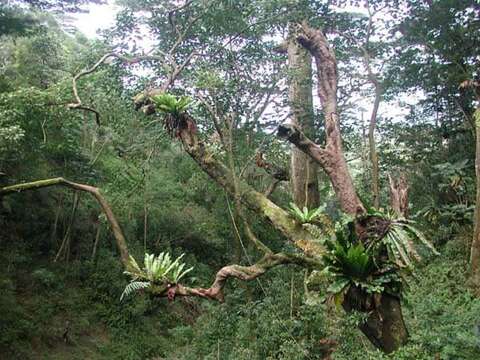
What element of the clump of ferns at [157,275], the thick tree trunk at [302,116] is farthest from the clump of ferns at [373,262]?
the thick tree trunk at [302,116]

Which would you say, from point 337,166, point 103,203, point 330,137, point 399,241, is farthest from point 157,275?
point 330,137

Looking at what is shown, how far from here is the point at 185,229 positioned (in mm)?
13227

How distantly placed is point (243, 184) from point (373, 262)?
99.1 inches

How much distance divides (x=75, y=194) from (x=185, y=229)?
3510mm

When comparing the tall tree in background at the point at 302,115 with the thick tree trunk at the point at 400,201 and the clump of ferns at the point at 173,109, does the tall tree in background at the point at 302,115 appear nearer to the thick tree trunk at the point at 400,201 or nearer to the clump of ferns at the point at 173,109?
the clump of ferns at the point at 173,109

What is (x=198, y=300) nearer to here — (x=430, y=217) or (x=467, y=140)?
(x=430, y=217)

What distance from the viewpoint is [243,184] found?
6.61 metres

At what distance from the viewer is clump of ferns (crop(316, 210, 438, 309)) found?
4.62 metres

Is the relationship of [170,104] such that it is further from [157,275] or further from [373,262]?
[373,262]

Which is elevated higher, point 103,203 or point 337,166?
point 337,166

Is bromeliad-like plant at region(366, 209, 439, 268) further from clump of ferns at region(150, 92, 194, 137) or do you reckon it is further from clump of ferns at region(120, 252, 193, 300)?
clump of ferns at region(150, 92, 194, 137)

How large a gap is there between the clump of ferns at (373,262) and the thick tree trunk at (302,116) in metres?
3.60

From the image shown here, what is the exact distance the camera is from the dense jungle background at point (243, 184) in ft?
16.7

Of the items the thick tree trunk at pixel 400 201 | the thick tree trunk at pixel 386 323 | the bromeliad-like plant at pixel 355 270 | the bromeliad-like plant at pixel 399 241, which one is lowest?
the thick tree trunk at pixel 386 323
